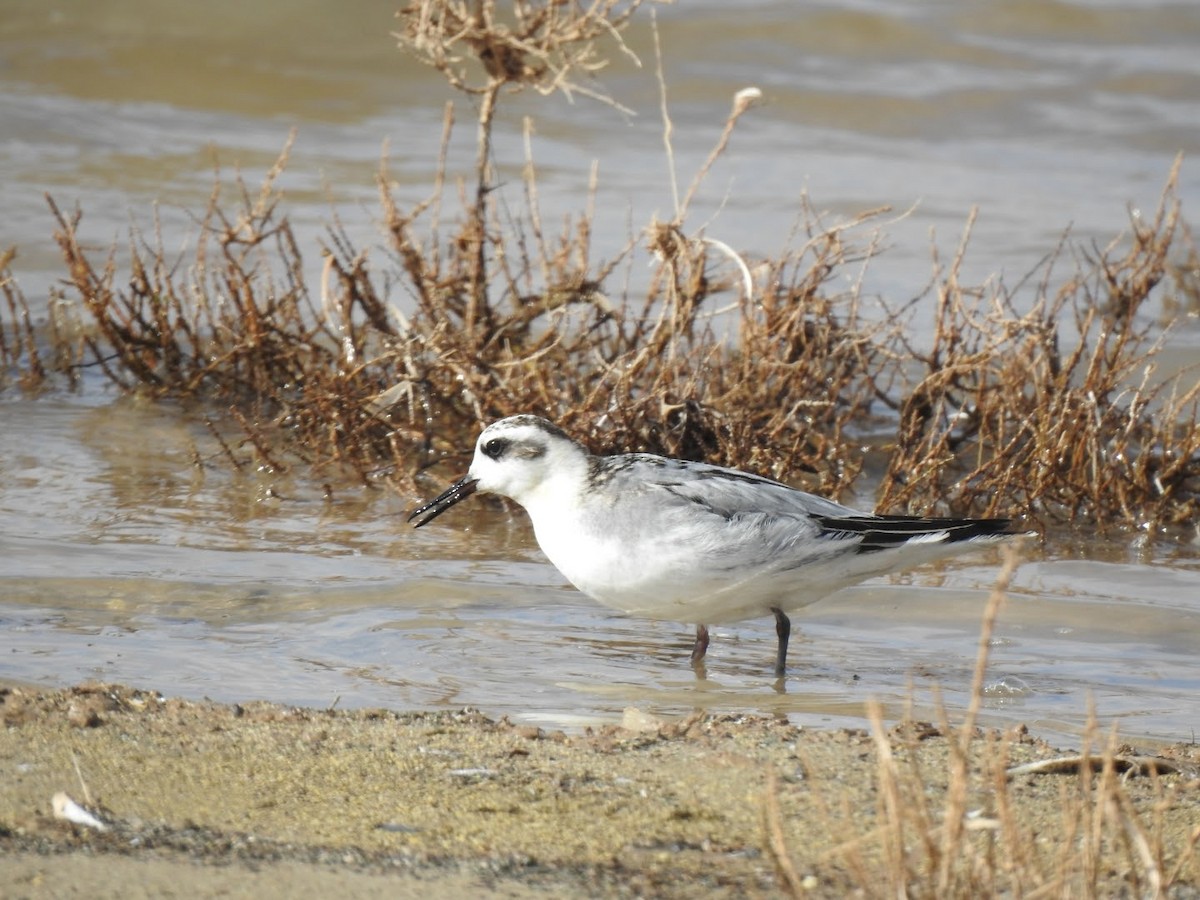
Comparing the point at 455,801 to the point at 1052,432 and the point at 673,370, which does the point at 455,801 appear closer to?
the point at 673,370

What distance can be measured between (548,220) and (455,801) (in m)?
8.62

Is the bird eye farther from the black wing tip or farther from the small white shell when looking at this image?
the small white shell

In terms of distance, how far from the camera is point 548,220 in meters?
12.0

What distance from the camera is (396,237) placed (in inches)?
293

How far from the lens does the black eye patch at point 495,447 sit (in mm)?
5773

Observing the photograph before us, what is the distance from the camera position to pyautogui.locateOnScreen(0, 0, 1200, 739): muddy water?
536 cm

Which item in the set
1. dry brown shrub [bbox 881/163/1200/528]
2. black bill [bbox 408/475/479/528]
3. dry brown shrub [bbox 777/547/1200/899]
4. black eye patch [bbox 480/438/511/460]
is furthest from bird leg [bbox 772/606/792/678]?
dry brown shrub [bbox 881/163/1200/528]

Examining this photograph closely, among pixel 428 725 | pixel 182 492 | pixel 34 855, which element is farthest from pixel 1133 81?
pixel 34 855

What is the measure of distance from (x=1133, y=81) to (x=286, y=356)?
423 inches

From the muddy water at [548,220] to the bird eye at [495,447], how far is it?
572mm

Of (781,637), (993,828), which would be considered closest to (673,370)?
(781,637)

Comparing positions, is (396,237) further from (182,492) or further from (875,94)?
(875,94)

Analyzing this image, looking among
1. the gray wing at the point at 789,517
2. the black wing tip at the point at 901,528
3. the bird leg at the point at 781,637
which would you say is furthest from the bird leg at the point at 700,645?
the black wing tip at the point at 901,528

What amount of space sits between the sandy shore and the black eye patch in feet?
4.67
